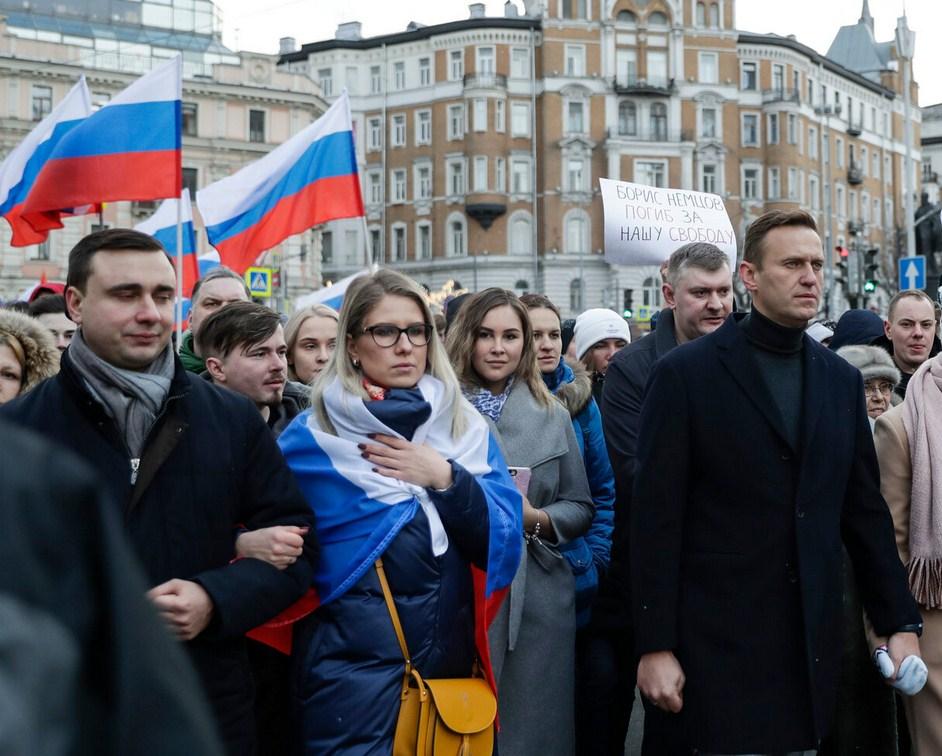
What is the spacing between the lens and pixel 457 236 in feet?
225

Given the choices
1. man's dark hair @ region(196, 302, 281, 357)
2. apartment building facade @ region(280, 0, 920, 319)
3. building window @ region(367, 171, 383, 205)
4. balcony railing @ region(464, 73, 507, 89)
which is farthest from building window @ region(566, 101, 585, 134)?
man's dark hair @ region(196, 302, 281, 357)

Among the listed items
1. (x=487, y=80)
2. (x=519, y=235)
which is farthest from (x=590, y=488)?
(x=487, y=80)

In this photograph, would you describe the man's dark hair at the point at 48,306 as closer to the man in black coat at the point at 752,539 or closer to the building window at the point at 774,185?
the man in black coat at the point at 752,539

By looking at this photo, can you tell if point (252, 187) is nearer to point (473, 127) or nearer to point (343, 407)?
point (343, 407)

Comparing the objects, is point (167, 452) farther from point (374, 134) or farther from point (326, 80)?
point (326, 80)

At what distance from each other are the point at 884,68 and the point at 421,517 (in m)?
93.9

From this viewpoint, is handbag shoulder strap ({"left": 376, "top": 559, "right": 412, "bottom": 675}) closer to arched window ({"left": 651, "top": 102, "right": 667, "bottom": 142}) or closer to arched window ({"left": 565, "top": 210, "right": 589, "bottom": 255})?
arched window ({"left": 565, "top": 210, "right": 589, "bottom": 255})

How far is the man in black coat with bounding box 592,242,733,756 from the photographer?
17.0ft

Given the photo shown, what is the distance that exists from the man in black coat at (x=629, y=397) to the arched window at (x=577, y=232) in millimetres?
61160

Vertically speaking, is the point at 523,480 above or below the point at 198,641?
above

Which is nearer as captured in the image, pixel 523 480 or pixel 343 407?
pixel 343 407

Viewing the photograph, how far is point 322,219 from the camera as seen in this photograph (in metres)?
10.4

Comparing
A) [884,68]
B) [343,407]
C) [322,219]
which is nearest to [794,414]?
[343,407]

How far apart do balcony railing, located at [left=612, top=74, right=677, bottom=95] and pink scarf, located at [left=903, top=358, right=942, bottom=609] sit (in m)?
65.5
